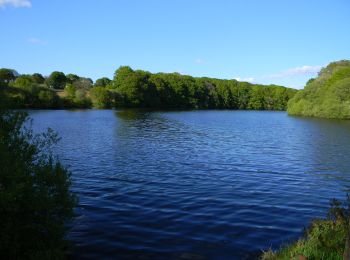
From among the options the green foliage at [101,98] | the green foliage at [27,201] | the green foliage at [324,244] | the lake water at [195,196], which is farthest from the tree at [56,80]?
the green foliage at [324,244]

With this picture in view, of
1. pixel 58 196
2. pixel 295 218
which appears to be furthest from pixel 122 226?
pixel 295 218

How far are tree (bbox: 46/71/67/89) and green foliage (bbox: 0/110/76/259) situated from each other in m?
158

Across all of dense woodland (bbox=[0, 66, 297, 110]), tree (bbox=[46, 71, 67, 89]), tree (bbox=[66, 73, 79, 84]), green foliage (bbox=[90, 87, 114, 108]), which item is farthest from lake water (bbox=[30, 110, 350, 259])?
tree (bbox=[66, 73, 79, 84])

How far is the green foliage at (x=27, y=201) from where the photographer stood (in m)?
9.50

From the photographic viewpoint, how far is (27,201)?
10.0 meters

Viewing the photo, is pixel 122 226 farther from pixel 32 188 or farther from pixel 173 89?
pixel 173 89

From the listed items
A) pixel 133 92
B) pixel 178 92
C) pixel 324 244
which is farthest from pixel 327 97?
pixel 324 244

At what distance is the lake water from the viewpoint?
12.6 m

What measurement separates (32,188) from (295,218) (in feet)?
33.3

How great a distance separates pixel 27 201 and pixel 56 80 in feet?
533

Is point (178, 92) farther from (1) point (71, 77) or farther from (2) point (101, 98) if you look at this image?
(1) point (71, 77)

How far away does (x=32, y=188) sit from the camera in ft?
33.8

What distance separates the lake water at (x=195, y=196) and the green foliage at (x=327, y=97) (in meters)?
56.3

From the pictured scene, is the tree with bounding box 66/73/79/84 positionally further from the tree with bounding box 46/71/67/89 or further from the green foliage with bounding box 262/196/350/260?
the green foliage with bounding box 262/196/350/260
